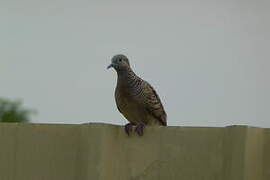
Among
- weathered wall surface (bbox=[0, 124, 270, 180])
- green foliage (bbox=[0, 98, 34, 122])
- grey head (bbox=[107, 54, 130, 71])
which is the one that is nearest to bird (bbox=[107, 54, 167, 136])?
grey head (bbox=[107, 54, 130, 71])

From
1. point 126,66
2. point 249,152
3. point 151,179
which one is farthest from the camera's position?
point 126,66

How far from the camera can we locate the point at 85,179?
5199 millimetres

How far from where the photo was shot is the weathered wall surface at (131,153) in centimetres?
492

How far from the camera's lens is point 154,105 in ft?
25.3

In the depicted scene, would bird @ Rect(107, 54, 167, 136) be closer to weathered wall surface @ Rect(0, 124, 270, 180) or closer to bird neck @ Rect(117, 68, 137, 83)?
bird neck @ Rect(117, 68, 137, 83)

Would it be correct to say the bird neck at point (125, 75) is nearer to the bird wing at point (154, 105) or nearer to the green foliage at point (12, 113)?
the bird wing at point (154, 105)

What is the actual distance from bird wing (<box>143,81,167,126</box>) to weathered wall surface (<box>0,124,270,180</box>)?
236cm

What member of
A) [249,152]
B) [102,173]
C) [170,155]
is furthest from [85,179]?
[249,152]

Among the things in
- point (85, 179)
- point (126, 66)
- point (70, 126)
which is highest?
point (126, 66)

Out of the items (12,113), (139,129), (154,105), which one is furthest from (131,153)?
(12,113)

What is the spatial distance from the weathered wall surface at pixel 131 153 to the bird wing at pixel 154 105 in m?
2.36

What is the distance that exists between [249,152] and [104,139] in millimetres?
929

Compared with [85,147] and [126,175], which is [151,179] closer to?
[126,175]

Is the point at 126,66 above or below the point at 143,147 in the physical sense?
above
